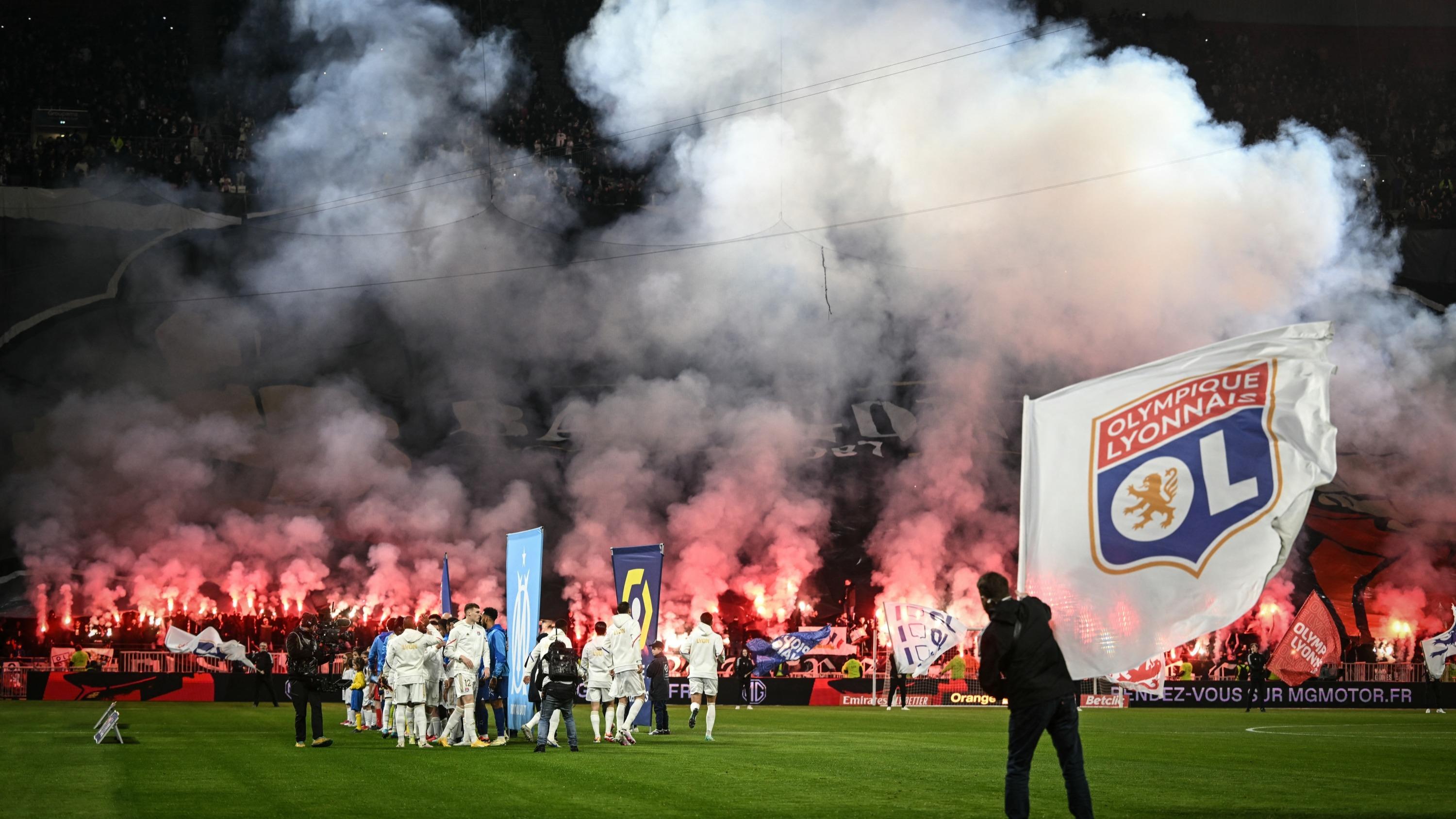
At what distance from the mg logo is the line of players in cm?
1168

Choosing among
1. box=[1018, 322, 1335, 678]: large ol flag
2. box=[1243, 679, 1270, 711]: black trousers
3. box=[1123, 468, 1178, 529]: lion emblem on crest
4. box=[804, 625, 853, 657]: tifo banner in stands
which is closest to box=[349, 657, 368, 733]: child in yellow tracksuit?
box=[804, 625, 853, 657]: tifo banner in stands

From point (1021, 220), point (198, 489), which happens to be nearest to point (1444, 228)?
point (1021, 220)

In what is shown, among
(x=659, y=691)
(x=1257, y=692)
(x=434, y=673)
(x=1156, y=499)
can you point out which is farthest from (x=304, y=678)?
(x=1257, y=692)

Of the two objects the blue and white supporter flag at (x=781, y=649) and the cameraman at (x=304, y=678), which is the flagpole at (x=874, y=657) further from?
the cameraman at (x=304, y=678)

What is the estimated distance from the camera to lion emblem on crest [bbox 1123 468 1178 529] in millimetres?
7113

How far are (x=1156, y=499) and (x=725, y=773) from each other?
7.53 meters

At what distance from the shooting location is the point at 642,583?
20.3 m

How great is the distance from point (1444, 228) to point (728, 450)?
71.9 feet

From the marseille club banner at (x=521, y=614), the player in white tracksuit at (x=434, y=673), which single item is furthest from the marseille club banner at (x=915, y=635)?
the player in white tracksuit at (x=434, y=673)

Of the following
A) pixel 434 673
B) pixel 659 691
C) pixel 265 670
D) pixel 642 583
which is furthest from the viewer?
pixel 265 670

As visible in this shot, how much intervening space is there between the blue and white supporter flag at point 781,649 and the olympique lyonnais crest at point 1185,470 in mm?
27130

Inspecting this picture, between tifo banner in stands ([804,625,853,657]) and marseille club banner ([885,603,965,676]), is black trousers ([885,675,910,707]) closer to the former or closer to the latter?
marseille club banner ([885,603,965,676])

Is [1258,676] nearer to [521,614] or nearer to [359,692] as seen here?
[521,614]

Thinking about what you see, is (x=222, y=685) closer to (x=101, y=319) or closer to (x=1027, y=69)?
(x=101, y=319)
